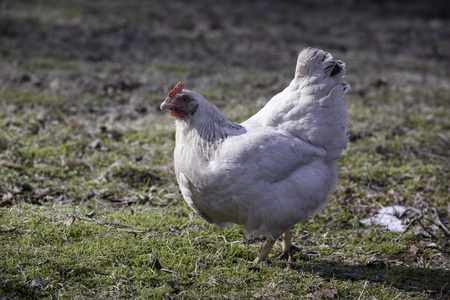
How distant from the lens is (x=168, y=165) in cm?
545

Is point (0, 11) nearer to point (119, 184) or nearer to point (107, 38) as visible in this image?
point (107, 38)

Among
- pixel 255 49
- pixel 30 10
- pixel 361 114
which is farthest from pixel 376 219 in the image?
pixel 30 10

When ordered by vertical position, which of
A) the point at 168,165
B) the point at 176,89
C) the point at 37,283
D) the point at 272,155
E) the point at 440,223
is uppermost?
the point at 176,89

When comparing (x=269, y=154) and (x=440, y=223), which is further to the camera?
(x=440, y=223)

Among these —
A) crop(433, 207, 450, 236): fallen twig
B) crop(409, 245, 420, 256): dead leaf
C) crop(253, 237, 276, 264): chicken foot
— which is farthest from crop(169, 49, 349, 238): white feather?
crop(433, 207, 450, 236): fallen twig

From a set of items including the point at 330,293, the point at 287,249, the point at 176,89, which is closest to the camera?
the point at 330,293

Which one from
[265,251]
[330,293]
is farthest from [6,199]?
[330,293]

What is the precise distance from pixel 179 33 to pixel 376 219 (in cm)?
877

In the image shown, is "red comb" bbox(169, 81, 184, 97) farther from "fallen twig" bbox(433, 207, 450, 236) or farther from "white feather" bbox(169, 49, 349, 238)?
"fallen twig" bbox(433, 207, 450, 236)

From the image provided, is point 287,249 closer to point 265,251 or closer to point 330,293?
point 265,251

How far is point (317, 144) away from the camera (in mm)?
3895

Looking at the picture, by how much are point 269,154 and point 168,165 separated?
2.21 metres

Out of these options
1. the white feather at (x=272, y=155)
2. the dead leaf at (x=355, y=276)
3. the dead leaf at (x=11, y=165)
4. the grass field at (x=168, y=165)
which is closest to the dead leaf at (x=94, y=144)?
the grass field at (x=168, y=165)

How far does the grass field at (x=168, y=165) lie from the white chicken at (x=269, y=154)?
55cm
